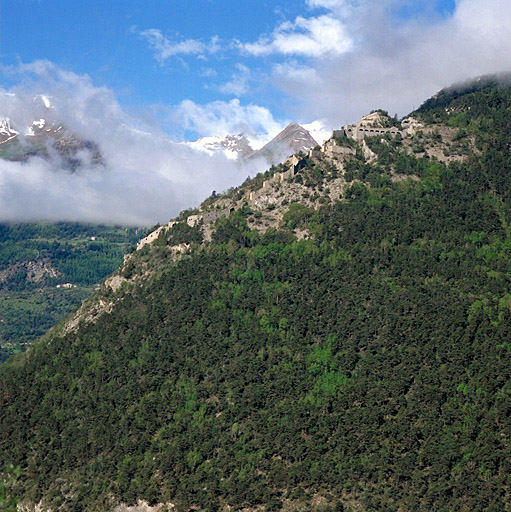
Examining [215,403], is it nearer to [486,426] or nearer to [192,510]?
[192,510]

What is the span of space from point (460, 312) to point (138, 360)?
170 feet

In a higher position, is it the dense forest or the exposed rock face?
the dense forest

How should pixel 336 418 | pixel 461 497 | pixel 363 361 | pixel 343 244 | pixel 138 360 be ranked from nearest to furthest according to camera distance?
pixel 461 497
pixel 336 418
pixel 363 361
pixel 138 360
pixel 343 244

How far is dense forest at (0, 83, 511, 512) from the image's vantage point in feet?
390

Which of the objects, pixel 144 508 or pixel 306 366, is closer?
pixel 144 508

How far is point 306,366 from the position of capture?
5374 inches

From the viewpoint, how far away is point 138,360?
5802 inches

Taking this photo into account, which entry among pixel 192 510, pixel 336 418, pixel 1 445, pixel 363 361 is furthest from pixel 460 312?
pixel 1 445

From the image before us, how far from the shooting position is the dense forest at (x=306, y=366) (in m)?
119

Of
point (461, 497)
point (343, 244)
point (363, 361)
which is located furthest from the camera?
point (343, 244)

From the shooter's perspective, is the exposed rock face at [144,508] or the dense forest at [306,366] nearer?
the dense forest at [306,366]

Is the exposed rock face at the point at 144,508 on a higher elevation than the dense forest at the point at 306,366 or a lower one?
lower

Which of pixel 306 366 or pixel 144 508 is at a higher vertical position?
pixel 306 366

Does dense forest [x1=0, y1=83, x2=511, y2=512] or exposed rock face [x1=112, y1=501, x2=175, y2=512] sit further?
exposed rock face [x1=112, y1=501, x2=175, y2=512]
